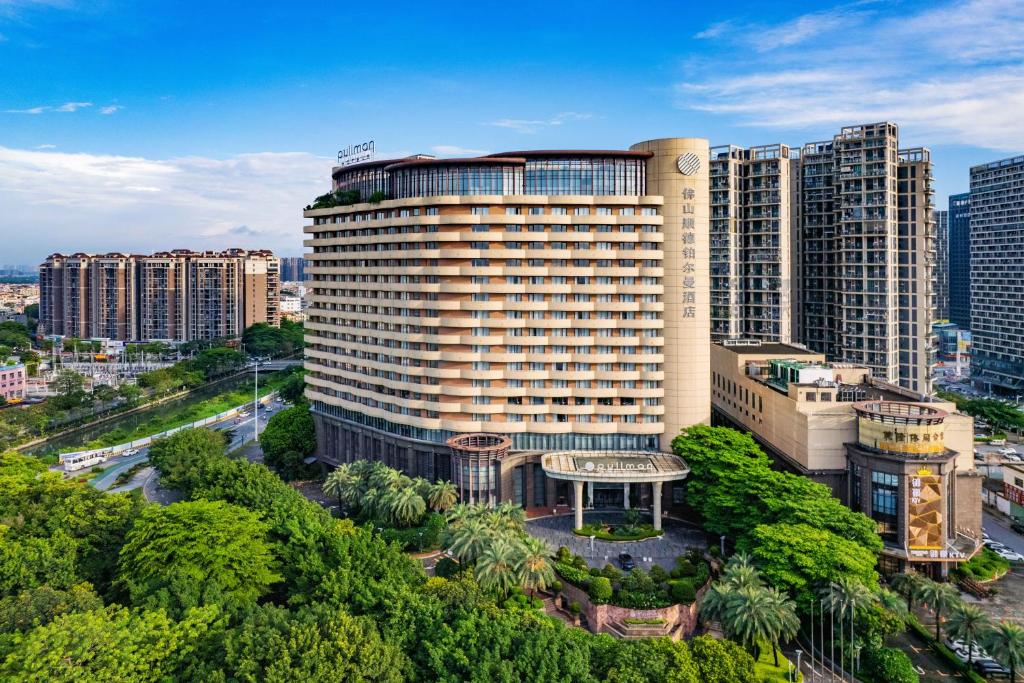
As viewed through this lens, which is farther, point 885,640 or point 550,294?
point 550,294

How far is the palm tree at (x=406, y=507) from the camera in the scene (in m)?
65.7

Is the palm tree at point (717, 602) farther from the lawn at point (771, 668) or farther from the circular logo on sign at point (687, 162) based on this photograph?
the circular logo on sign at point (687, 162)

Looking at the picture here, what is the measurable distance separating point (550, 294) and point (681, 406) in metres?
18.1

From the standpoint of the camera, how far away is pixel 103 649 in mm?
35219

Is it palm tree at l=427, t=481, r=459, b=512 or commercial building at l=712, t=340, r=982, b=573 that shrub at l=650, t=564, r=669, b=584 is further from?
palm tree at l=427, t=481, r=459, b=512

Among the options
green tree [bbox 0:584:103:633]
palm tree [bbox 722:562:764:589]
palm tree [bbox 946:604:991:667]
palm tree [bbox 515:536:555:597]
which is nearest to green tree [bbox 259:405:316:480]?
green tree [bbox 0:584:103:633]

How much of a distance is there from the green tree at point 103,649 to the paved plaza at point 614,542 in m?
33.9

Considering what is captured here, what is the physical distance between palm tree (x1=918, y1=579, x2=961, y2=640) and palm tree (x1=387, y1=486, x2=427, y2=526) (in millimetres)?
40667

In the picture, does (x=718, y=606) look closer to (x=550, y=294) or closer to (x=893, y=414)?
(x=893, y=414)

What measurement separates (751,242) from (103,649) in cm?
9590

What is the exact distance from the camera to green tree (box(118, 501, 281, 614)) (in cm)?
4400

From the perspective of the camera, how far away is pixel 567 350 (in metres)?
74.4

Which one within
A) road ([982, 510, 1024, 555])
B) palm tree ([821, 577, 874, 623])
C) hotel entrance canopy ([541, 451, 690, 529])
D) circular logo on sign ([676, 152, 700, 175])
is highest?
circular logo on sign ([676, 152, 700, 175])

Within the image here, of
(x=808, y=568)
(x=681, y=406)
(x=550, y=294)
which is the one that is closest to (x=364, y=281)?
(x=550, y=294)
